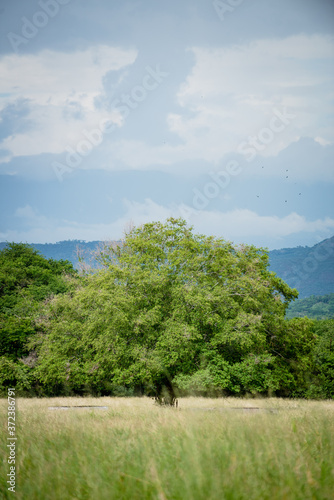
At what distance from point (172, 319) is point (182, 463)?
12.9m

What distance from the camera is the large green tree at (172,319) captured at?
1692cm

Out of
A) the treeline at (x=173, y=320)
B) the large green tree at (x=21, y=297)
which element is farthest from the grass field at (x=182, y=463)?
the large green tree at (x=21, y=297)

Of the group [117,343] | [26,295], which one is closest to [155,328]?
[117,343]

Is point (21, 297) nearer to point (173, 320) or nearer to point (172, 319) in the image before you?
point (173, 320)

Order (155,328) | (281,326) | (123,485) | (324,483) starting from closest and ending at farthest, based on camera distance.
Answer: (324,483)
(123,485)
(155,328)
(281,326)

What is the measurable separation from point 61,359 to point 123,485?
755 inches

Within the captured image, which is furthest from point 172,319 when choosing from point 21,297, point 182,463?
point 21,297

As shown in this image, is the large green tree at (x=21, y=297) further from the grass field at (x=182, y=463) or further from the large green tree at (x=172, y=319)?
the grass field at (x=182, y=463)

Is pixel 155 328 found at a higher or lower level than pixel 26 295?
lower

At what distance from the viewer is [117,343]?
17.4m

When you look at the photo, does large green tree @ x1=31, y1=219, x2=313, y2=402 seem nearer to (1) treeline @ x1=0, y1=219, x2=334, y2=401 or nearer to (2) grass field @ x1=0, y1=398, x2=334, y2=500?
(1) treeline @ x1=0, y1=219, x2=334, y2=401

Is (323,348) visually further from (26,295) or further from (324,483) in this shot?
(324,483)

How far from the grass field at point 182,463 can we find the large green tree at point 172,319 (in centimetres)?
1004

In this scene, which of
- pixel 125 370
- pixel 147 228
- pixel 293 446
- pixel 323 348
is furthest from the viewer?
pixel 323 348
